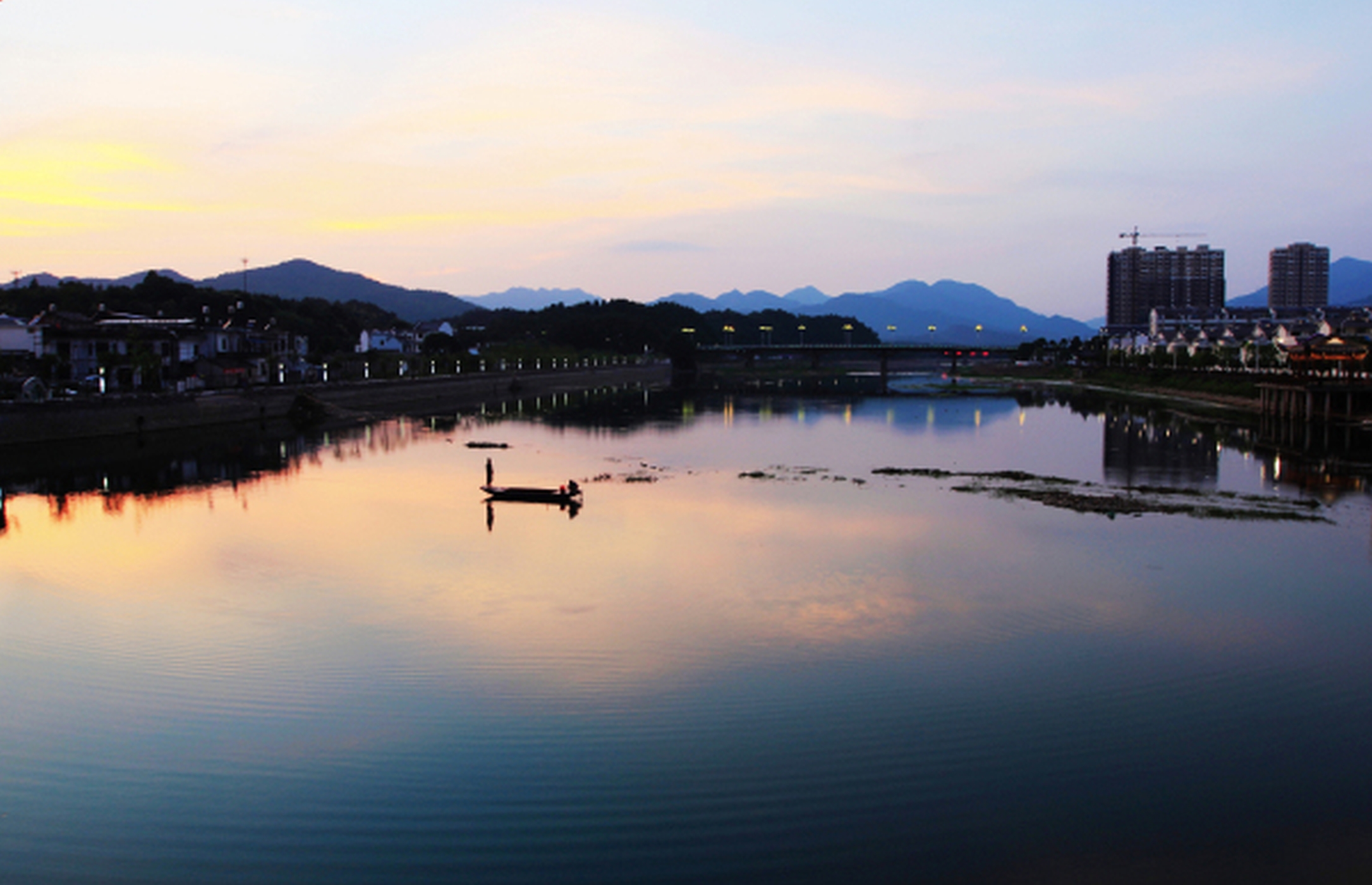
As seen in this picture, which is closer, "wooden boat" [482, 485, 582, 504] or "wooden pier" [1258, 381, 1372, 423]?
"wooden boat" [482, 485, 582, 504]

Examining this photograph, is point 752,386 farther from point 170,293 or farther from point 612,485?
point 612,485

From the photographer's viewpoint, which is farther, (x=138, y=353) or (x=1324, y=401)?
(x=1324, y=401)

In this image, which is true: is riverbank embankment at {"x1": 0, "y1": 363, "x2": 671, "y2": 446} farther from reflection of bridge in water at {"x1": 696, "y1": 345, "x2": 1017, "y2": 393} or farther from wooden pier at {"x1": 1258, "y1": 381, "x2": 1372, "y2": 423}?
wooden pier at {"x1": 1258, "y1": 381, "x2": 1372, "y2": 423}

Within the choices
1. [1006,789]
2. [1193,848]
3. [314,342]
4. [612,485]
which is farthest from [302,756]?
[314,342]

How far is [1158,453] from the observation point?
36.5 m

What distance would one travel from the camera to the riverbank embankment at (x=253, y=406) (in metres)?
34.7

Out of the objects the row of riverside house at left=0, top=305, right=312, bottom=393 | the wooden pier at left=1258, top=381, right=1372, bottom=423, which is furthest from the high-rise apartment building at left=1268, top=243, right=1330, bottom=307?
the row of riverside house at left=0, top=305, right=312, bottom=393

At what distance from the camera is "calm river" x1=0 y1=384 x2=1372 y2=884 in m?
8.11

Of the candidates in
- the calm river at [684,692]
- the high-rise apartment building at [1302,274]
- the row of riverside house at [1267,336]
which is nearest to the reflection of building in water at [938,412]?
the row of riverside house at [1267,336]

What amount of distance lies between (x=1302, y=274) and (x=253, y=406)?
212269 millimetres

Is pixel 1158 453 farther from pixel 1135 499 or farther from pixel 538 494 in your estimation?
pixel 538 494

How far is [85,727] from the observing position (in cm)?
1029

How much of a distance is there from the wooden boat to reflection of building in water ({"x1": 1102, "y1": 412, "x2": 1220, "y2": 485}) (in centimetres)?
1618

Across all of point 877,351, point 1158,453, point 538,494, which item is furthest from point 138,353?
point 877,351
